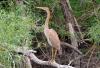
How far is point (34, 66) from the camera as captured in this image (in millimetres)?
6043

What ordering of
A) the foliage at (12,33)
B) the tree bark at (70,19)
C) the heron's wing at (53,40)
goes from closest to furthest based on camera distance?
the foliage at (12,33) → the heron's wing at (53,40) → the tree bark at (70,19)

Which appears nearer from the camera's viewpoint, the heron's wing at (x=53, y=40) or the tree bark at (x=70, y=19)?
the heron's wing at (x=53, y=40)

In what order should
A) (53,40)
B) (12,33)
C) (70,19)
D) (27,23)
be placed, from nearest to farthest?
(53,40) < (12,33) < (27,23) < (70,19)

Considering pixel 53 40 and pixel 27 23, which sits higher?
pixel 27 23

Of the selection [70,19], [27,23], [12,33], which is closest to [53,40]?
[12,33]

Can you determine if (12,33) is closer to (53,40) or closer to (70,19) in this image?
(53,40)

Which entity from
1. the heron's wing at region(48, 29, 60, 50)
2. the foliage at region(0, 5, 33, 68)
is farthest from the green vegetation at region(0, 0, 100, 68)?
the heron's wing at region(48, 29, 60, 50)

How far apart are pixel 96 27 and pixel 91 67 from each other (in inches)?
28.3

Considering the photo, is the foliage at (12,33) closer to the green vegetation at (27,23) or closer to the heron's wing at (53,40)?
the green vegetation at (27,23)

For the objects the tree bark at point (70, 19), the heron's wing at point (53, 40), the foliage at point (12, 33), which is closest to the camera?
the foliage at point (12, 33)

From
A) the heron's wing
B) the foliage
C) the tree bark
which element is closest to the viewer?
the foliage

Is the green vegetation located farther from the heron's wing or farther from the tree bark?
the heron's wing

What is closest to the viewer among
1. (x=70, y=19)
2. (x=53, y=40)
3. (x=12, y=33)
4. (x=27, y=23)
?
(x=53, y=40)

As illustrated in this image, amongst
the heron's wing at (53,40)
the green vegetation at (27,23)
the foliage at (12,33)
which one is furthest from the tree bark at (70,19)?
the heron's wing at (53,40)
